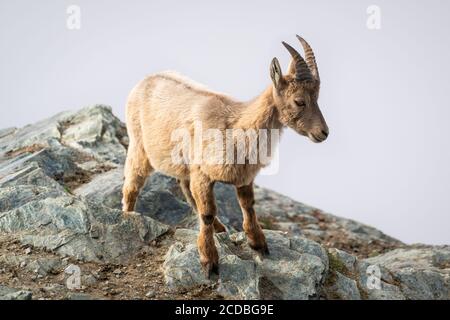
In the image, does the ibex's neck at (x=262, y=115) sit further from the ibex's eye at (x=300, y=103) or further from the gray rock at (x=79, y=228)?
the gray rock at (x=79, y=228)

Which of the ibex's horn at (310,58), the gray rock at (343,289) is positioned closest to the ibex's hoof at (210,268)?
the gray rock at (343,289)

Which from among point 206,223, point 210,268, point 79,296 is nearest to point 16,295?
point 79,296

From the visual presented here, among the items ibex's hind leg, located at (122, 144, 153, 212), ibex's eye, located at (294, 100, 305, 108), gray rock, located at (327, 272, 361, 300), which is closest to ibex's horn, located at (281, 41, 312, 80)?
ibex's eye, located at (294, 100, 305, 108)

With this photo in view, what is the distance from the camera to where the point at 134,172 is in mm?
12672

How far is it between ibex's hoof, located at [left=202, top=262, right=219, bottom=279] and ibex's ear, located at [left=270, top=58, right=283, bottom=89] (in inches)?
129

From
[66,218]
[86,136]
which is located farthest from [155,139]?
[86,136]

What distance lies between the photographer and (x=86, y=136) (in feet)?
62.3

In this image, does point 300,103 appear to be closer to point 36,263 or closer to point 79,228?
point 79,228

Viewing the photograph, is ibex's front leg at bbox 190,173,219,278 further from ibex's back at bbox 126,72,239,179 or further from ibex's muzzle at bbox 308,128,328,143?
ibex's muzzle at bbox 308,128,328,143

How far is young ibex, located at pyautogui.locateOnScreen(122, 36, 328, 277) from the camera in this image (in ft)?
31.9

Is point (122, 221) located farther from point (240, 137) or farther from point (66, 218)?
point (240, 137)

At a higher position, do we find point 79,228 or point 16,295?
point 79,228

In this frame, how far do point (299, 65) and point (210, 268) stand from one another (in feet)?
12.5
